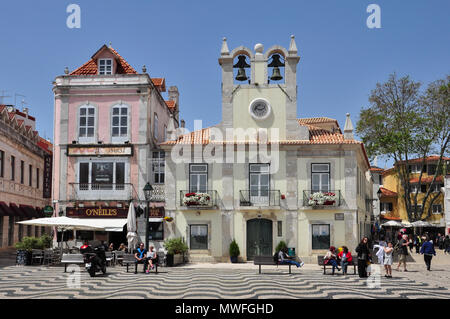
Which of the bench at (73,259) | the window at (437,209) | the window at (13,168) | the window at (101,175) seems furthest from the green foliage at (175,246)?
the window at (437,209)

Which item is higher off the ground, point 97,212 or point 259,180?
point 259,180

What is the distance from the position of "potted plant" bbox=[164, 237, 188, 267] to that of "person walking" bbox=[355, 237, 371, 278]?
358 inches

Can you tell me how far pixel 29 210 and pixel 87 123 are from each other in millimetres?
9548

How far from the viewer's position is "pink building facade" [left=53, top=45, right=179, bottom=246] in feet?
104

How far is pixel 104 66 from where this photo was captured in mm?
33281

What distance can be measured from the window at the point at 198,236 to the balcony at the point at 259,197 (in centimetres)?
242

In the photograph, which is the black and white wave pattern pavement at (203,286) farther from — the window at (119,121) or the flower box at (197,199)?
the window at (119,121)

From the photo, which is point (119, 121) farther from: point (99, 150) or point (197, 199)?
point (197, 199)

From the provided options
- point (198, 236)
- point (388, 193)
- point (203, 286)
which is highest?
point (388, 193)

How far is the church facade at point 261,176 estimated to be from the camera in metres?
29.4

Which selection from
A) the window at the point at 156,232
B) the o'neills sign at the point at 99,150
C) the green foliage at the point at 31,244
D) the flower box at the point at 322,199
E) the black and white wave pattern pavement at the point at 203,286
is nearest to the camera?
the black and white wave pattern pavement at the point at 203,286

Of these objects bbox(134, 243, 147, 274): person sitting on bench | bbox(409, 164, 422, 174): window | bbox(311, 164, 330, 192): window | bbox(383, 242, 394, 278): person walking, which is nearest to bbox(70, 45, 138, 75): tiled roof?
bbox(311, 164, 330, 192): window

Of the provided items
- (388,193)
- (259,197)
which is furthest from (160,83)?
(388,193)

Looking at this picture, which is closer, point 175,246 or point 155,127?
point 175,246
